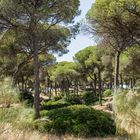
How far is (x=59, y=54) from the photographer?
26.1 meters

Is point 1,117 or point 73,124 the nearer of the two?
point 1,117

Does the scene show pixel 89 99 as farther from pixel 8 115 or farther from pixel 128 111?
pixel 8 115

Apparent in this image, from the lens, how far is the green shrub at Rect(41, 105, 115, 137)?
12055 millimetres

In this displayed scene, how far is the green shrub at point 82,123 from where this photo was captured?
1205cm

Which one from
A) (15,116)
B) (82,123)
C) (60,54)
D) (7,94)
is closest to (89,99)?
(60,54)

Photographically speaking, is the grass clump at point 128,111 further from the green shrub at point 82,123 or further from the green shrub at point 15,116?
the green shrub at point 82,123

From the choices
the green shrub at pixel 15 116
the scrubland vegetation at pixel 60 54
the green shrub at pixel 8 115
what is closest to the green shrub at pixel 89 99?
the scrubland vegetation at pixel 60 54

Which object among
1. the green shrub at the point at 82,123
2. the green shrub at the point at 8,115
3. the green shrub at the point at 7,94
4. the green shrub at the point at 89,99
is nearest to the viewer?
the green shrub at the point at 7,94

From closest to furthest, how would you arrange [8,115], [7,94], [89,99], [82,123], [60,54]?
[7,94] < [8,115] < [82,123] < [60,54] < [89,99]

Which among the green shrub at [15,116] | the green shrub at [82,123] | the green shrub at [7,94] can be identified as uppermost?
the green shrub at [7,94]

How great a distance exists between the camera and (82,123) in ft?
40.8

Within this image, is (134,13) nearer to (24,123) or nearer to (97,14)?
(97,14)

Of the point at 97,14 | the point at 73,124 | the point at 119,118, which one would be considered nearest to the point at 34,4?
the point at 97,14

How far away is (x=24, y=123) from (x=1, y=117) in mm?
417
